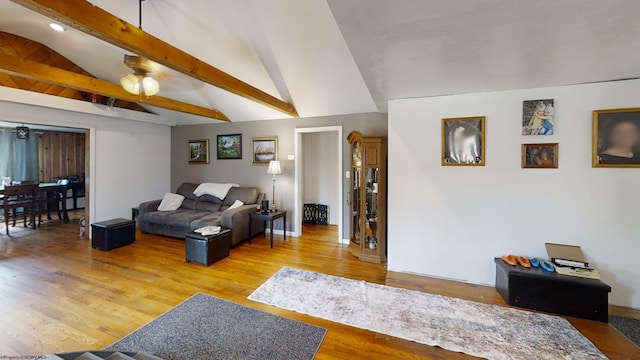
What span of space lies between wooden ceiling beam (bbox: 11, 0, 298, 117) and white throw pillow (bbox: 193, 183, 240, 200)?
2.61 metres

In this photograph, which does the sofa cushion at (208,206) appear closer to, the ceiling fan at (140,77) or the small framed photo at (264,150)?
the small framed photo at (264,150)

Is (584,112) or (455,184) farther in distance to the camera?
(455,184)

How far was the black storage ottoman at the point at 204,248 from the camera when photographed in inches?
137

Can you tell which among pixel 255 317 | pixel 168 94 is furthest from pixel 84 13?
pixel 168 94

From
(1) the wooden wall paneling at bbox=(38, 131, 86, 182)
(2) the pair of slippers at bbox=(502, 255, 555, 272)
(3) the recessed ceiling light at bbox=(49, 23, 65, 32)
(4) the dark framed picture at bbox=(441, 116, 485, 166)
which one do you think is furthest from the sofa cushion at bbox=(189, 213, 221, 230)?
(1) the wooden wall paneling at bbox=(38, 131, 86, 182)

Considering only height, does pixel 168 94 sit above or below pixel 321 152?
above

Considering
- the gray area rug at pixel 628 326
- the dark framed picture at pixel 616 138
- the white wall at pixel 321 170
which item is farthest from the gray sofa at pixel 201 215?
the dark framed picture at pixel 616 138

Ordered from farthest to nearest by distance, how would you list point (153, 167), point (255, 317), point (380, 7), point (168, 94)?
point (153, 167)
point (168, 94)
point (255, 317)
point (380, 7)

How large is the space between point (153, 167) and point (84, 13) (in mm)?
4899

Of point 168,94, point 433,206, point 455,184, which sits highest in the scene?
point 168,94

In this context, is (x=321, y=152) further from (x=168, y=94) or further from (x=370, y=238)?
(x=168, y=94)

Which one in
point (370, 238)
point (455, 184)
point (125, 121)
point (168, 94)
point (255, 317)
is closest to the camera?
point (255, 317)

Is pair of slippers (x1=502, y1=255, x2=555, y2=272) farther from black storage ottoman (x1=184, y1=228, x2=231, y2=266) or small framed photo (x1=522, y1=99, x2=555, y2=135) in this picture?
black storage ottoman (x1=184, y1=228, x2=231, y2=266)

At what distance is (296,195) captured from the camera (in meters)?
4.98
